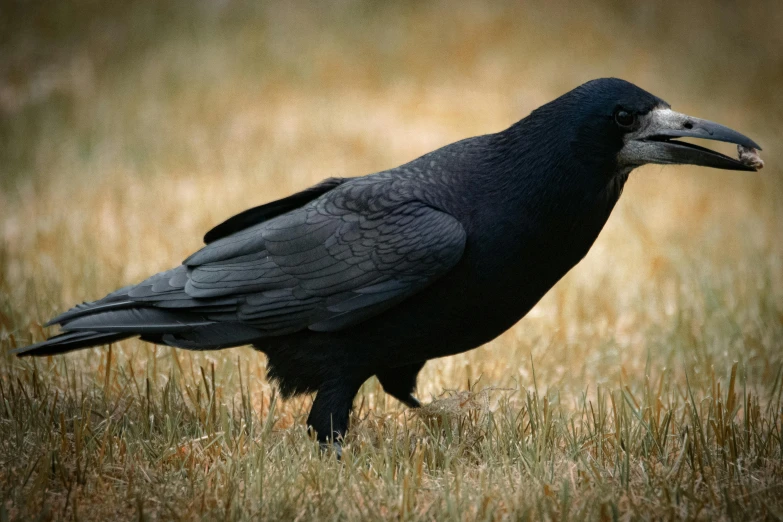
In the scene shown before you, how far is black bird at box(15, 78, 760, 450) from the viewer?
3428mm

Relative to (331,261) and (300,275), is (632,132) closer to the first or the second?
(331,261)

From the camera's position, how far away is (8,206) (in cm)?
735

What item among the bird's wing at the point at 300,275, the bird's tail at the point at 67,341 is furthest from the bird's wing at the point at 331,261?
the bird's tail at the point at 67,341

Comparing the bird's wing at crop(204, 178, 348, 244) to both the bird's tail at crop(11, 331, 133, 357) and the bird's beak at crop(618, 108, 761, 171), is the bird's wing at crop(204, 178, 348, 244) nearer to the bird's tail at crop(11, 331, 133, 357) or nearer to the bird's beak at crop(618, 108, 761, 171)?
the bird's tail at crop(11, 331, 133, 357)

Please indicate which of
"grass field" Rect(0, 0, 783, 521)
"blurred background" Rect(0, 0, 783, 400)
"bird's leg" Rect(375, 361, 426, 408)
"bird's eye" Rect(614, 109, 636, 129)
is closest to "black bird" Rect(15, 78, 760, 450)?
"bird's eye" Rect(614, 109, 636, 129)

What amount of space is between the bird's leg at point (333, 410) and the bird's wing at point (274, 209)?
0.92 metres

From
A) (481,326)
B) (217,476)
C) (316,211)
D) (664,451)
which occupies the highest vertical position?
(316,211)

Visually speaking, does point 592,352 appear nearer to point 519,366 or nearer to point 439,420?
point 519,366

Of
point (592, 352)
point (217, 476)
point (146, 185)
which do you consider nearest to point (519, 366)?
point (592, 352)

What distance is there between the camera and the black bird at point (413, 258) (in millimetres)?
3428

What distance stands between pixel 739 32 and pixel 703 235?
5.61 metres

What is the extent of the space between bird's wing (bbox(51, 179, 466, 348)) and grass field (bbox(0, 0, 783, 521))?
36cm

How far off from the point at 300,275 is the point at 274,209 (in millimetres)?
514

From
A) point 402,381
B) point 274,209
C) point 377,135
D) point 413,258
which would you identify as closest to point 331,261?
point 413,258
